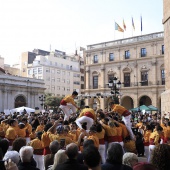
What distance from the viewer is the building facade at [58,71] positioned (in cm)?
6956

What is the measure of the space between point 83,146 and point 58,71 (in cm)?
6716

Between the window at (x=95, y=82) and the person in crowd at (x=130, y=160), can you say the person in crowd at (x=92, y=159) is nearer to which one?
the person in crowd at (x=130, y=160)

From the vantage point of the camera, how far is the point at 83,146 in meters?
6.23

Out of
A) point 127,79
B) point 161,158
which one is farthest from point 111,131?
point 127,79

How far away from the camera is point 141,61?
4562 cm

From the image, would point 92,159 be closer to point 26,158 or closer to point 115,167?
point 115,167

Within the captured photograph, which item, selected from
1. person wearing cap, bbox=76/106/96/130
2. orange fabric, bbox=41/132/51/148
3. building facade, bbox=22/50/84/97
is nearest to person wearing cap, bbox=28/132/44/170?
orange fabric, bbox=41/132/51/148

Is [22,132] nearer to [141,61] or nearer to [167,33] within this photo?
[167,33]

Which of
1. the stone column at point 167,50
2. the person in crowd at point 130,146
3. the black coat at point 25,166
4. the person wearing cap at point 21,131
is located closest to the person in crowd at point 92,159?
the black coat at point 25,166

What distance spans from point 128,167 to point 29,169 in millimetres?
1705

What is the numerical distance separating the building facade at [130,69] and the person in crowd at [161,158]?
37875mm

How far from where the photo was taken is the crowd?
13.1 feet

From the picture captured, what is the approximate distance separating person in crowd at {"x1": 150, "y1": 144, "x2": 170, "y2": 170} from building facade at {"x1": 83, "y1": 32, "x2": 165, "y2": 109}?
124ft

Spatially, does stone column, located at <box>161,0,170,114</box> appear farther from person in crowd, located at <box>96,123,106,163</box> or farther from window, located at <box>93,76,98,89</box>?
window, located at <box>93,76,98,89</box>
